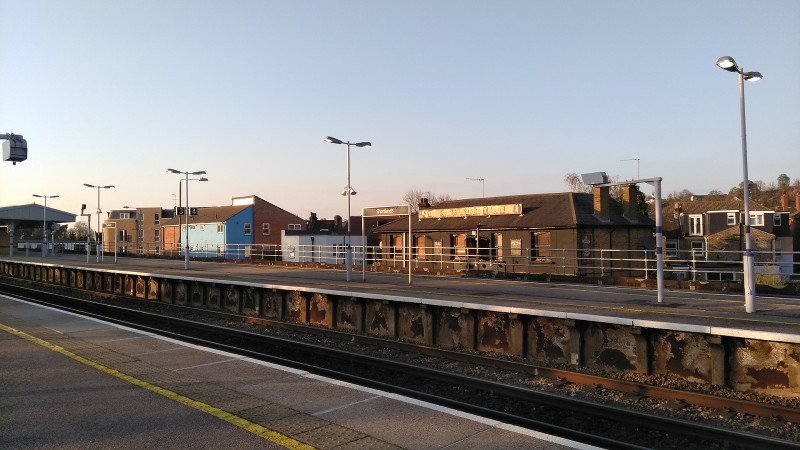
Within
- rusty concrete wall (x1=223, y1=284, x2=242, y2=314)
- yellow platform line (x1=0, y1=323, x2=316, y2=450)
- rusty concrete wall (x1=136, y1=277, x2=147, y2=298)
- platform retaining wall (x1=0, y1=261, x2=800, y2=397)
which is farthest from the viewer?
rusty concrete wall (x1=136, y1=277, x2=147, y2=298)

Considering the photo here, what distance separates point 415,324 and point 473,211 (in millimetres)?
27509

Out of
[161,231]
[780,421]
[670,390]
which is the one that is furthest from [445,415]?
[161,231]

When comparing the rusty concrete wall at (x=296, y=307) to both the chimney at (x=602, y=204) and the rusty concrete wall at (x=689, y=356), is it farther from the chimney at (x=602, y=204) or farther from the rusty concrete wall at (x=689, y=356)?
the chimney at (x=602, y=204)

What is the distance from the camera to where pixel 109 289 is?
2988 centimetres

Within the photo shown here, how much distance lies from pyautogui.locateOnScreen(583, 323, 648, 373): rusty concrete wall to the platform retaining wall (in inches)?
0.7

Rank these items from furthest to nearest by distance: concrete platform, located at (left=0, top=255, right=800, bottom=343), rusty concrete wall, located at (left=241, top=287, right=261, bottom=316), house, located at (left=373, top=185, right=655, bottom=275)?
house, located at (left=373, top=185, right=655, bottom=275) → rusty concrete wall, located at (left=241, top=287, right=261, bottom=316) → concrete platform, located at (left=0, top=255, right=800, bottom=343)

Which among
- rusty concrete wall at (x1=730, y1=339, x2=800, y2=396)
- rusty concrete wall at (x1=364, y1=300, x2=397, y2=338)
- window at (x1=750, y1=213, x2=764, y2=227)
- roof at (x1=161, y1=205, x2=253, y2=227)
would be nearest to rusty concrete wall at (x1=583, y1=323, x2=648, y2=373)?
rusty concrete wall at (x1=730, y1=339, x2=800, y2=396)

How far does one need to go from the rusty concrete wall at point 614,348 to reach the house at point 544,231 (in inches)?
815

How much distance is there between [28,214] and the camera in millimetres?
55344

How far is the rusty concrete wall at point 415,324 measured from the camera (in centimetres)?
1385

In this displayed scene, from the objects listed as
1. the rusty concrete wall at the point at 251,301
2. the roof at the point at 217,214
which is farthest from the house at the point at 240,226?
the rusty concrete wall at the point at 251,301

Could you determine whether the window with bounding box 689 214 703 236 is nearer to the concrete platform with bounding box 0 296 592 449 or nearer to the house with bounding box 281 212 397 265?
the house with bounding box 281 212 397 265

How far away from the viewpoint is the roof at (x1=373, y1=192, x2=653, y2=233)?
34969mm

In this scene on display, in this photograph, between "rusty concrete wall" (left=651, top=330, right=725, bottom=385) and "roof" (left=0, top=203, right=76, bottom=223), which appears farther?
"roof" (left=0, top=203, right=76, bottom=223)
